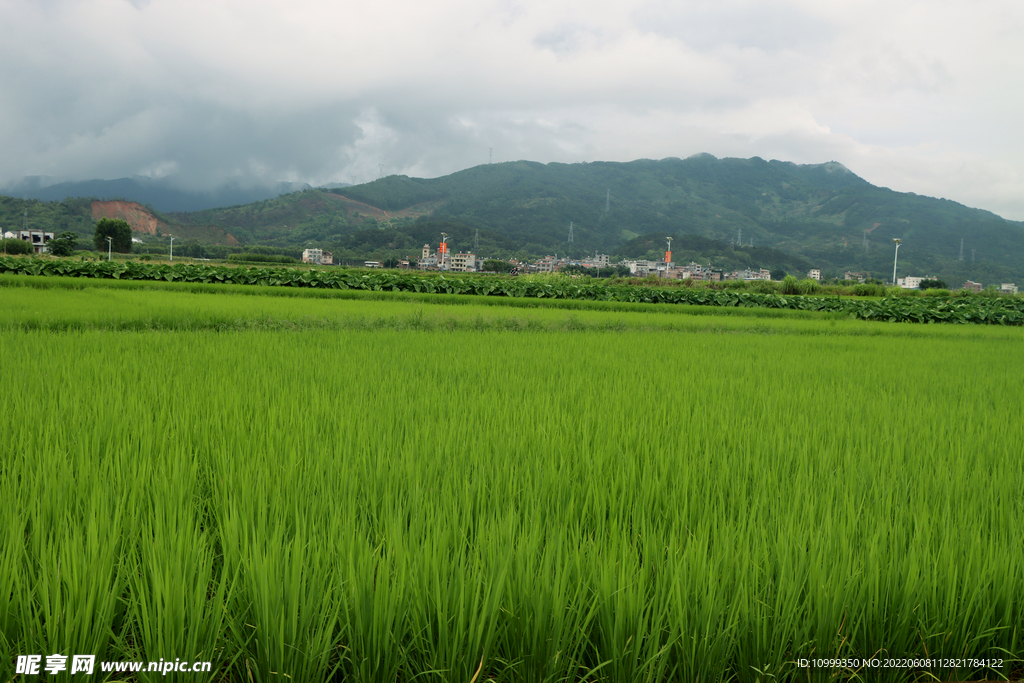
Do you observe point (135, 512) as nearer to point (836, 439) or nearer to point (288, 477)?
point (288, 477)

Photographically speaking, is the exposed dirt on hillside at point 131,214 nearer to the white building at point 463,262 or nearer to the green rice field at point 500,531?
the white building at point 463,262

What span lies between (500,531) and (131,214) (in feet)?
630

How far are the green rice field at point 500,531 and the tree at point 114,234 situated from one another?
306ft

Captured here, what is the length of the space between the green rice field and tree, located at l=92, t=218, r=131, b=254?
93.2m

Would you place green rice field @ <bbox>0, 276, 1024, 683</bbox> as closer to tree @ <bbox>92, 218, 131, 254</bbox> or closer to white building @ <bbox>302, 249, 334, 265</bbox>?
tree @ <bbox>92, 218, 131, 254</bbox>

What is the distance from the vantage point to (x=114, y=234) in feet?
258

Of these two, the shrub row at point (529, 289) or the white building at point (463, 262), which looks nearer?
the shrub row at point (529, 289)

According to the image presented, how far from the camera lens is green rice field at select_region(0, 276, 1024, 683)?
4.25 feet

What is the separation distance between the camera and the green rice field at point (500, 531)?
129cm

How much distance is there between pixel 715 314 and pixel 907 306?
33.2 feet

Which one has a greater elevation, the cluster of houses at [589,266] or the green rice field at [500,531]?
the cluster of houses at [589,266]

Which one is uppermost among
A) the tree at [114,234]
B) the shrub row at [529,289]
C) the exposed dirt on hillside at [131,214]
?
the exposed dirt on hillside at [131,214]

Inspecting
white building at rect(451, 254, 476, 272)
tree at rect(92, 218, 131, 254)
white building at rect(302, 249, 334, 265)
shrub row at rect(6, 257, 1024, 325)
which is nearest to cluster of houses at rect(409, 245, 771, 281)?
white building at rect(451, 254, 476, 272)

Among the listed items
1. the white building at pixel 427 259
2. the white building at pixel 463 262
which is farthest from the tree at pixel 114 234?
the white building at pixel 463 262
